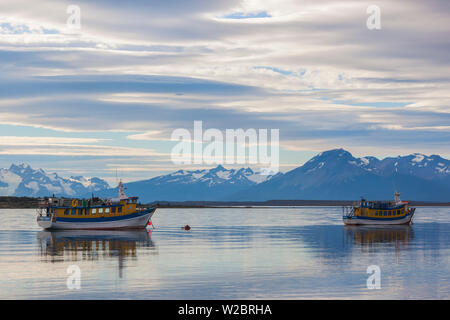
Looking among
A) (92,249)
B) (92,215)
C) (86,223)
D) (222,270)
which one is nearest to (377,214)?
(92,215)

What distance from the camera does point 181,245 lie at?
72188 millimetres

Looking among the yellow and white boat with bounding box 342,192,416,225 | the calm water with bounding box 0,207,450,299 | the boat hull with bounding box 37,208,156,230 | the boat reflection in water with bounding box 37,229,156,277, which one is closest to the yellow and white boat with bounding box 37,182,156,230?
the boat hull with bounding box 37,208,156,230

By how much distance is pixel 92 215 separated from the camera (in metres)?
102

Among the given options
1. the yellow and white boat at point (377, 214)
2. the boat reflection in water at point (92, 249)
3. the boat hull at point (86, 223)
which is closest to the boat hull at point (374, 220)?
the yellow and white boat at point (377, 214)

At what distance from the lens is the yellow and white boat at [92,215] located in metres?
102

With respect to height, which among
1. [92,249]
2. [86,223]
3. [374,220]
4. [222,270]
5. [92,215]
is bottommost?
[374,220]

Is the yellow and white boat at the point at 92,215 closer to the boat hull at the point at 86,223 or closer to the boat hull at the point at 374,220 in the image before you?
the boat hull at the point at 86,223

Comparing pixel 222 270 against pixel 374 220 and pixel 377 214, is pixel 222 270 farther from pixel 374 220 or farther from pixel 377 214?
pixel 377 214

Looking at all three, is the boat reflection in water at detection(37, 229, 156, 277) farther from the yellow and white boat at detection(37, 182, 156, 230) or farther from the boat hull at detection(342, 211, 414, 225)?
the boat hull at detection(342, 211, 414, 225)
